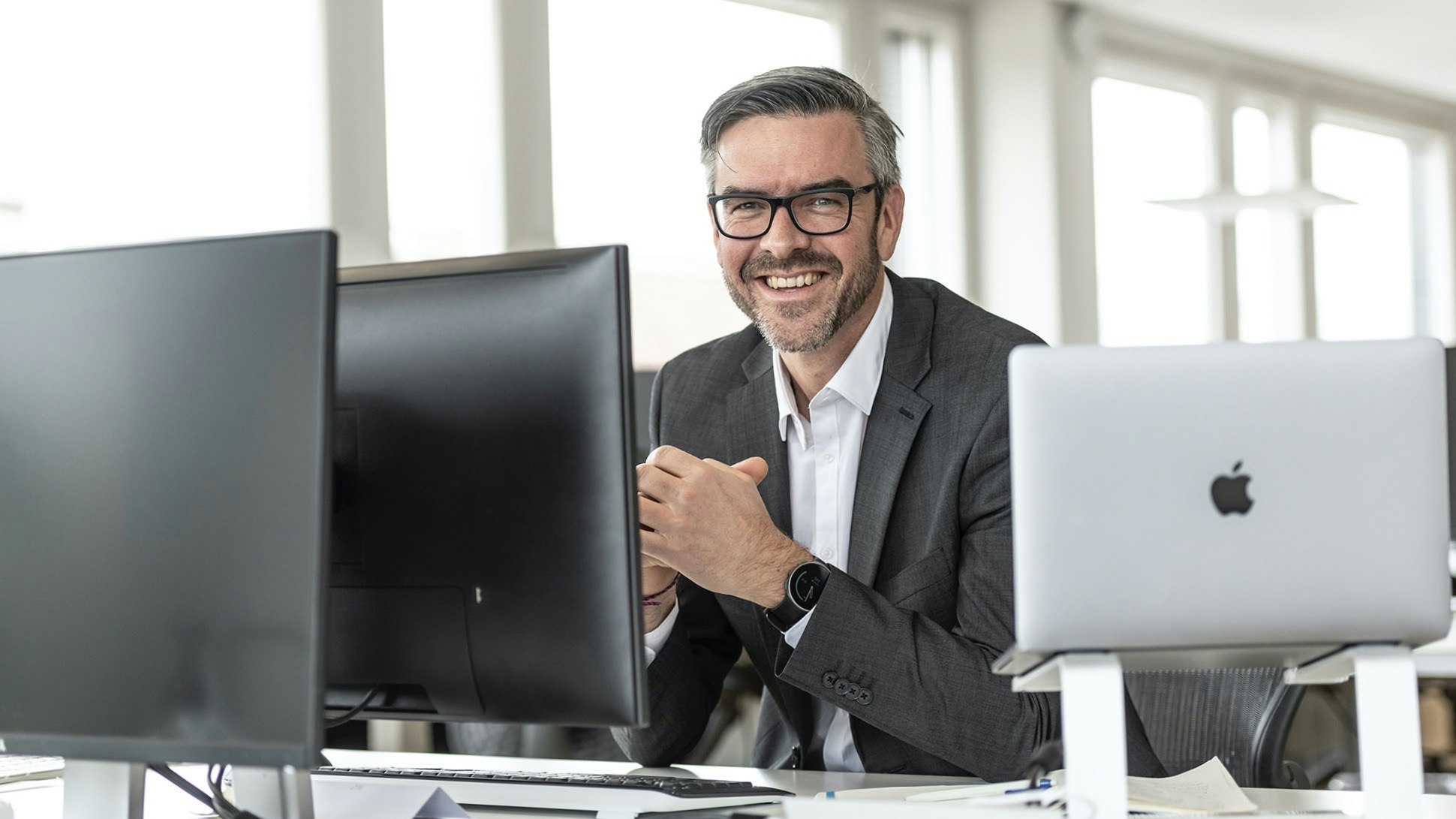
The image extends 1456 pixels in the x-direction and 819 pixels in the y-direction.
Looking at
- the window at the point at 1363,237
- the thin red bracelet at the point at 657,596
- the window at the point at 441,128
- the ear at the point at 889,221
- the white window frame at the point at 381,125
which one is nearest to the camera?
the thin red bracelet at the point at 657,596

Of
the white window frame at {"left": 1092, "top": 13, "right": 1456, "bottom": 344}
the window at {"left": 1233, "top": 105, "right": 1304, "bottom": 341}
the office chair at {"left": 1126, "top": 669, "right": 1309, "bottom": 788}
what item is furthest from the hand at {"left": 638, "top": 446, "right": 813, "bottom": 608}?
the window at {"left": 1233, "top": 105, "right": 1304, "bottom": 341}

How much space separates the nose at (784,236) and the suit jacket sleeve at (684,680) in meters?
0.46

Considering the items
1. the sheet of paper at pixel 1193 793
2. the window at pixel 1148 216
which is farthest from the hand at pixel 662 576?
the window at pixel 1148 216

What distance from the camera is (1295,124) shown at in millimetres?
7059

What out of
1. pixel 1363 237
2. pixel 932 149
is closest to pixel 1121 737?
pixel 932 149

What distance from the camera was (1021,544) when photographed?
0.90 m

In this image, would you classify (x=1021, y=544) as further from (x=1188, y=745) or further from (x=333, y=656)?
(x=1188, y=745)

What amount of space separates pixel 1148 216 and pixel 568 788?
18.5 ft

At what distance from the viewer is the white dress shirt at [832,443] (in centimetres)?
168

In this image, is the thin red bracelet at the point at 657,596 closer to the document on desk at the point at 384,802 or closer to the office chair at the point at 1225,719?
the document on desk at the point at 384,802

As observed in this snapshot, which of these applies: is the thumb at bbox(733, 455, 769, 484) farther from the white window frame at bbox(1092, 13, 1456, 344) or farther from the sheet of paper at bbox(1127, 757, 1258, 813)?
the white window frame at bbox(1092, 13, 1456, 344)

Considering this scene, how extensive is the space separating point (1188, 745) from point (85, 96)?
296 cm

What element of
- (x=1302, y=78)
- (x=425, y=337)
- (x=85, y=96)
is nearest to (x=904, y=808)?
(x=425, y=337)

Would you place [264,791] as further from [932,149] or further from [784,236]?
[932,149]
